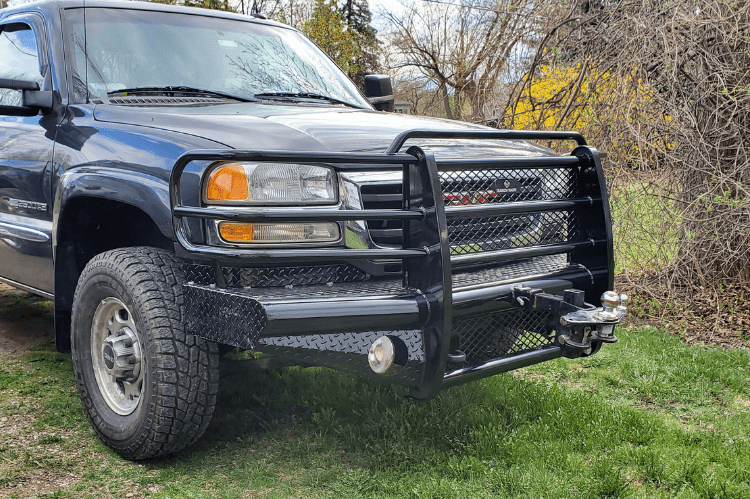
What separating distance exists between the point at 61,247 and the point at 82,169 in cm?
44

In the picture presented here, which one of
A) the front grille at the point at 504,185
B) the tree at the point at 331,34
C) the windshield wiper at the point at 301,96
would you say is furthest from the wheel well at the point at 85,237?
the tree at the point at 331,34

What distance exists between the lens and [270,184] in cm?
281

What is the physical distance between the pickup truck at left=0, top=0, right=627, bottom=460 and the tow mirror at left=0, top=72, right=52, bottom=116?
11mm

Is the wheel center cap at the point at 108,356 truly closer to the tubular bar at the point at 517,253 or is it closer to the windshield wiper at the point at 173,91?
the windshield wiper at the point at 173,91

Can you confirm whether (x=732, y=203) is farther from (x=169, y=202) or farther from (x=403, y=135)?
(x=169, y=202)

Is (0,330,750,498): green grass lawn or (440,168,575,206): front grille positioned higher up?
(440,168,575,206): front grille

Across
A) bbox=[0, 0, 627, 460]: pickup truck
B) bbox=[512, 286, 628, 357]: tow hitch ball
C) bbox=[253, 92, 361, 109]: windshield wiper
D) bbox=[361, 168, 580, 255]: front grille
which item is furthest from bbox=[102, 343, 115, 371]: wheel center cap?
bbox=[512, 286, 628, 357]: tow hitch ball

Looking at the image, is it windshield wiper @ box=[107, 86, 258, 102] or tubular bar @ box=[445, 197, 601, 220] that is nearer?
tubular bar @ box=[445, 197, 601, 220]

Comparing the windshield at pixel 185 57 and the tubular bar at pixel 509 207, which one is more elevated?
the windshield at pixel 185 57

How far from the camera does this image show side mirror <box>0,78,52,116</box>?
11.8ft

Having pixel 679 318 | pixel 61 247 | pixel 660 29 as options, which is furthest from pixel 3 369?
pixel 660 29

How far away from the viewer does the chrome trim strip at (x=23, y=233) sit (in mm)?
3760

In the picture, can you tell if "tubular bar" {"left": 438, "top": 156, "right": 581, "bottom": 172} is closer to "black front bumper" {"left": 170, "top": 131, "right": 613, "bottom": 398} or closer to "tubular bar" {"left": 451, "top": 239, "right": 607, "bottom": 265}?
"black front bumper" {"left": 170, "top": 131, "right": 613, "bottom": 398}

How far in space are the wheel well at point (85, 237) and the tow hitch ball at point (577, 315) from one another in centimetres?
171
